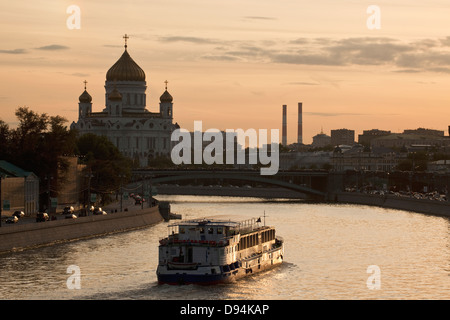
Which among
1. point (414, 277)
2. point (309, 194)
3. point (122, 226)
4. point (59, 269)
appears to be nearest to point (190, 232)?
point (59, 269)

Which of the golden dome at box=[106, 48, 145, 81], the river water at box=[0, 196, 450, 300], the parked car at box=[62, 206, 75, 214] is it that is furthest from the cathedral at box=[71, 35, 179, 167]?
the river water at box=[0, 196, 450, 300]

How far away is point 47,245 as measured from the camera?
65.7 m

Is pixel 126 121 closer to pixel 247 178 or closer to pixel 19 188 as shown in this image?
pixel 247 178

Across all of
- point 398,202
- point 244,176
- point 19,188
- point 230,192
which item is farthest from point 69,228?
point 230,192

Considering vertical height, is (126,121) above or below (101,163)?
above

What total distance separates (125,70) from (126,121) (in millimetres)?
8057

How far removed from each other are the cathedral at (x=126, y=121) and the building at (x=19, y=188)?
112 meters

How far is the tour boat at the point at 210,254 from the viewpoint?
167ft

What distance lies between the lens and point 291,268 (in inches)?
2259

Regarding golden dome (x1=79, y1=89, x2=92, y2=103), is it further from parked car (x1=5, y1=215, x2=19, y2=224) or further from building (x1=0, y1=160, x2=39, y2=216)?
parked car (x1=5, y1=215, x2=19, y2=224)

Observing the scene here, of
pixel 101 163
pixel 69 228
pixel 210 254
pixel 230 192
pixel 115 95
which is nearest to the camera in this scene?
pixel 210 254

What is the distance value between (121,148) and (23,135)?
10915cm

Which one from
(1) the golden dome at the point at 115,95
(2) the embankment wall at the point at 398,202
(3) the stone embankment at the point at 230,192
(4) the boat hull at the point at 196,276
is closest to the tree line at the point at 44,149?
(2) the embankment wall at the point at 398,202
